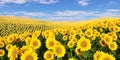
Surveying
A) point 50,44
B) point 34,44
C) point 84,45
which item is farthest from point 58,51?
point 34,44

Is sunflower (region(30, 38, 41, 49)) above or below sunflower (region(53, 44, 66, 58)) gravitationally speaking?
above

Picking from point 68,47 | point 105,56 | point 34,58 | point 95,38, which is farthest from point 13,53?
point 95,38

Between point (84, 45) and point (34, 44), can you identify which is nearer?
point (84, 45)

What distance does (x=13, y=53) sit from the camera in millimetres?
6531

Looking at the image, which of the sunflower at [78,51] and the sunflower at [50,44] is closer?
the sunflower at [78,51]

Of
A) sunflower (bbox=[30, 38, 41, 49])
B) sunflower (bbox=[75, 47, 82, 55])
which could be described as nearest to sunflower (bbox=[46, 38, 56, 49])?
sunflower (bbox=[30, 38, 41, 49])

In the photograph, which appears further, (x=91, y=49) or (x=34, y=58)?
(x=91, y=49)

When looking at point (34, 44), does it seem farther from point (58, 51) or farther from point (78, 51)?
point (78, 51)

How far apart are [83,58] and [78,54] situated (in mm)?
194

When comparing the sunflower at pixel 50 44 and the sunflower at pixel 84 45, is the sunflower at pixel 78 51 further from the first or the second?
the sunflower at pixel 50 44

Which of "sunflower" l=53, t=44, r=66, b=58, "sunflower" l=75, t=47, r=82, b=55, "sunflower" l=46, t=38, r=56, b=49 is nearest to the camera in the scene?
"sunflower" l=53, t=44, r=66, b=58

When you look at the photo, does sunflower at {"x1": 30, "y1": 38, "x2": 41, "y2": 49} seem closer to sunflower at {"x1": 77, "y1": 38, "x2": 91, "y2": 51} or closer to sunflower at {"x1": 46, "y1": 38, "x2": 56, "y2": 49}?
sunflower at {"x1": 46, "y1": 38, "x2": 56, "y2": 49}

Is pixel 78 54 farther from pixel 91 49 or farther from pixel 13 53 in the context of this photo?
pixel 13 53

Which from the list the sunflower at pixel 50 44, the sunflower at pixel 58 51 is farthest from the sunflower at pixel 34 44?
the sunflower at pixel 58 51
